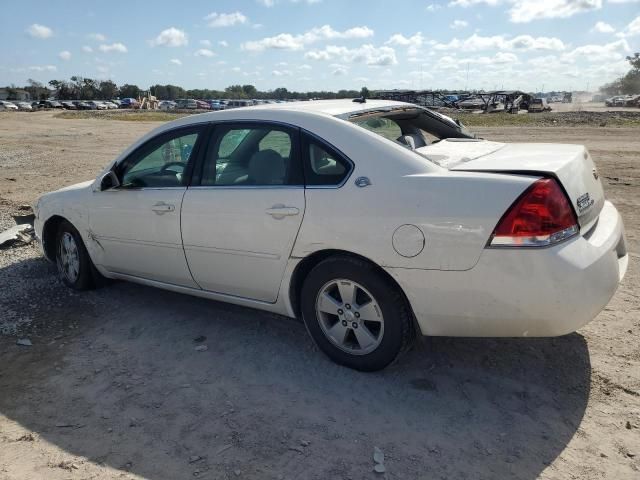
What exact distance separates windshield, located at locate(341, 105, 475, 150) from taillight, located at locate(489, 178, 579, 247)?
88 centimetres

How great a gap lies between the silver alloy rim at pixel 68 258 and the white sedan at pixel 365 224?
0.56m

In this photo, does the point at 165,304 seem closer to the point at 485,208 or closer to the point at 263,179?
the point at 263,179

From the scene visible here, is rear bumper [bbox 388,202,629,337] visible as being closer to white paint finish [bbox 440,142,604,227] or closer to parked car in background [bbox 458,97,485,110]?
white paint finish [bbox 440,142,604,227]

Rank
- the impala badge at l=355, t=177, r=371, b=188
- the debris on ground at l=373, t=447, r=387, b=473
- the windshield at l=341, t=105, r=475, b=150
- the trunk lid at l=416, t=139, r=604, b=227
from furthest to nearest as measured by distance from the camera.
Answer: the windshield at l=341, t=105, r=475, b=150, the impala badge at l=355, t=177, r=371, b=188, the trunk lid at l=416, t=139, r=604, b=227, the debris on ground at l=373, t=447, r=387, b=473

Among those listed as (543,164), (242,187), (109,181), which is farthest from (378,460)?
(109,181)

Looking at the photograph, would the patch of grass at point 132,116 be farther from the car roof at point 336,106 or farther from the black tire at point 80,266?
the car roof at point 336,106

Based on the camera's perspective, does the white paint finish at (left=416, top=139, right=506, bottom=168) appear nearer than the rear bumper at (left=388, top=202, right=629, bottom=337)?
No

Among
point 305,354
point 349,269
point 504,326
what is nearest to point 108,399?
point 305,354

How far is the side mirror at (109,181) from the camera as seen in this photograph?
458 cm

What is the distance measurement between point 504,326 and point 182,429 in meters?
1.88

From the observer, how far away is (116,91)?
127 m

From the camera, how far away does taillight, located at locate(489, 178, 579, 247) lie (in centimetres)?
289

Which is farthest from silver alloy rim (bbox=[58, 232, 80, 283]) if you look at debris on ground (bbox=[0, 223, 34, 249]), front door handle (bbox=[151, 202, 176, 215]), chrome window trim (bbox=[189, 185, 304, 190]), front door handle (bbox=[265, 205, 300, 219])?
front door handle (bbox=[265, 205, 300, 219])

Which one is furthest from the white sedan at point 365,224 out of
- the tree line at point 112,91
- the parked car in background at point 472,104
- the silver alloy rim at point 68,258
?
the tree line at point 112,91
